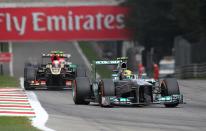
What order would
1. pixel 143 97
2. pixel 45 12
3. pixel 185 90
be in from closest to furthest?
1. pixel 143 97
2. pixel 185 90
3. pixel 45 12

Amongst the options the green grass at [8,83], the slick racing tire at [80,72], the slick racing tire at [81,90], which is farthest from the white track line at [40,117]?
the green grass at [8,83]

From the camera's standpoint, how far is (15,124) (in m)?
14.3

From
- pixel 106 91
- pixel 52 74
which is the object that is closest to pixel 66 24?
pixel 52 74

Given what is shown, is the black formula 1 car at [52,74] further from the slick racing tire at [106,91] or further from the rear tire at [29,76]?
the slick racing tire at [106,91]

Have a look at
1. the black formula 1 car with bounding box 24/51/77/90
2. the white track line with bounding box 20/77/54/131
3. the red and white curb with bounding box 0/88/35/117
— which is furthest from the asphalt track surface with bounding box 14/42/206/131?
the black formula 1 car with bounding box 24/51/77/90

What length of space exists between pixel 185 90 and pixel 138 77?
890 cm

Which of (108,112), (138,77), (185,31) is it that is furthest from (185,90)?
(185,31)

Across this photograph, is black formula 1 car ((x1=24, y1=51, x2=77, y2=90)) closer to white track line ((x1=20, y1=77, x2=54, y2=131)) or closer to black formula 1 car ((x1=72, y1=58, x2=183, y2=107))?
black formula 1 car ((x1=72, y1=58, x2=183, y2=107))

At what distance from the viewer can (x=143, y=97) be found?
19.1 m

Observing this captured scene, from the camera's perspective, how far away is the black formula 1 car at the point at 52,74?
29.5m

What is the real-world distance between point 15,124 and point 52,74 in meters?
15.2

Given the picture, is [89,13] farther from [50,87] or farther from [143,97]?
[143,97]

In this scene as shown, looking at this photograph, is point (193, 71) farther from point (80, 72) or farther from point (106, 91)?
point (106, 91)

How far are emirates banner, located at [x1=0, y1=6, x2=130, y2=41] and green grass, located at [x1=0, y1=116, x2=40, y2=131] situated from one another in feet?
165
